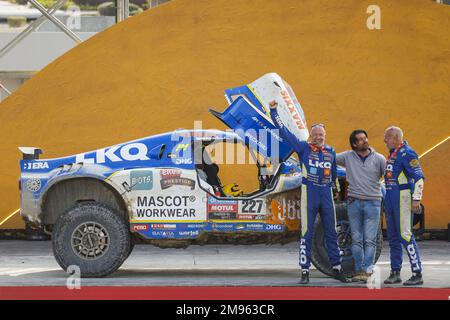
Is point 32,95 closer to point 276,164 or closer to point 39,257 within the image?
point 39,257

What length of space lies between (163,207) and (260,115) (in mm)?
1537

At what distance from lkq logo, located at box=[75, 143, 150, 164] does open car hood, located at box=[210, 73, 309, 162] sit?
0.95 meters

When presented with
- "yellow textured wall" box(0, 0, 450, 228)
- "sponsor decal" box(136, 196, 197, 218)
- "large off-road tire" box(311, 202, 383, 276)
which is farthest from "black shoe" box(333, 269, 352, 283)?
"yellow textured wall" box(0, 0, 450, 228)

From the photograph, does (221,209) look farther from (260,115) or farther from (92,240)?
(92,240)

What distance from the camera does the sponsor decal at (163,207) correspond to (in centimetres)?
1203

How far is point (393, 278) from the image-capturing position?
11.6 m

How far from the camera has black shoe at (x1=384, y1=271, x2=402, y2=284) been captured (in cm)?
1161

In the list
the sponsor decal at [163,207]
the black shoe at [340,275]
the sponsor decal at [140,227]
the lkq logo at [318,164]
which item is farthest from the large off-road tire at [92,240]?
the black shoe at [340,275]

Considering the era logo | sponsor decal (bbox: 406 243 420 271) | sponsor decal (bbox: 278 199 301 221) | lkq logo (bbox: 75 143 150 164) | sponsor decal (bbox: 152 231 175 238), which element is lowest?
sponsor decal (bbox: 406 243 420 271)

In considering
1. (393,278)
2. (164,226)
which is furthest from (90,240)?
(393,278)

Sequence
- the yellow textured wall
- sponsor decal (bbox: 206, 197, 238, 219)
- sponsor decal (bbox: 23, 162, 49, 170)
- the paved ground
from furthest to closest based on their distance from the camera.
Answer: the yellow textured wall, sponsor decal (bbox: 23, 162, 49, 170), sponsor decal (bbox: 206, 197, 238, 219), the paved ground

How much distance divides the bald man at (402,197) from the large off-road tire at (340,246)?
41cm

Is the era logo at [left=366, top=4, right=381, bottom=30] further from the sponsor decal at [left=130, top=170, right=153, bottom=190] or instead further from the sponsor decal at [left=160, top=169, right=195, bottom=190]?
the sponsor decal at [left=130, top=170, right=153, bottom=190]

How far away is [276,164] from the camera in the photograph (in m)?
12.3
